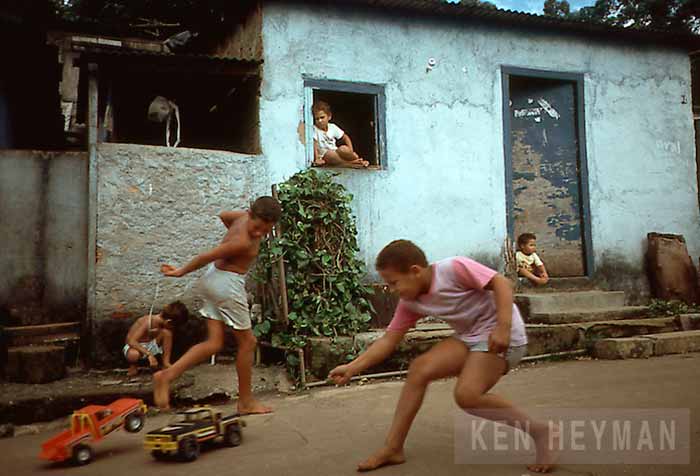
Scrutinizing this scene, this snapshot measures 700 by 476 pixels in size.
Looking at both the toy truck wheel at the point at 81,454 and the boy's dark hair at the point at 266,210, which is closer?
the toy truck wheel at the point at 81,454

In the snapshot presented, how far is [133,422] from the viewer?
12.1 feet

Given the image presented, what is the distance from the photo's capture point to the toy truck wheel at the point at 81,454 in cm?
330

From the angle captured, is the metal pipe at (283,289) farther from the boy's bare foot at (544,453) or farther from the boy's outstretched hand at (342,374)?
the boy's bare foot at (544,453)

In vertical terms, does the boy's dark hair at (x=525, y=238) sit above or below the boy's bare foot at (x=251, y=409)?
above

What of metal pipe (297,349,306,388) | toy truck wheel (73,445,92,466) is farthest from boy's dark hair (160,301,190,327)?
toy truck wheel (73,445,92,466)

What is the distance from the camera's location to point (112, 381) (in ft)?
17.6

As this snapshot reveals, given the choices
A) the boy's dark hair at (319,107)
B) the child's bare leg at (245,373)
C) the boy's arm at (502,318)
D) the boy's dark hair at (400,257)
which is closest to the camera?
the boy's arm at (502,318)

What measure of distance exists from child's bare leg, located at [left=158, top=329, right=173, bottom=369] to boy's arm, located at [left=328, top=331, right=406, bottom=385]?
3.47m

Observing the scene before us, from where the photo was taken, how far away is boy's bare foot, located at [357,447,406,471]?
9.35ft

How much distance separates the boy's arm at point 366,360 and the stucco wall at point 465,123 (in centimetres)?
438

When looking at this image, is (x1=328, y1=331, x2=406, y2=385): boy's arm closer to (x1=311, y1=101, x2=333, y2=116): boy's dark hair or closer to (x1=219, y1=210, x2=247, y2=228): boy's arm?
(x1=219, y1=210, x2=247, y2=228): boy's arm

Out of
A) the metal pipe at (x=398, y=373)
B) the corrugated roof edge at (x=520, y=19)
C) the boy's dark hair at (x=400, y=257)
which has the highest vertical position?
the corrugated roof edge at (x=520, y=19)

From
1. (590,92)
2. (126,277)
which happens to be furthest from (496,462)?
(590,92)

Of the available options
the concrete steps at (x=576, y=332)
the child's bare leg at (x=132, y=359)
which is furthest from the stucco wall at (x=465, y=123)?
the child's bare leg at (x=132, y=359)
